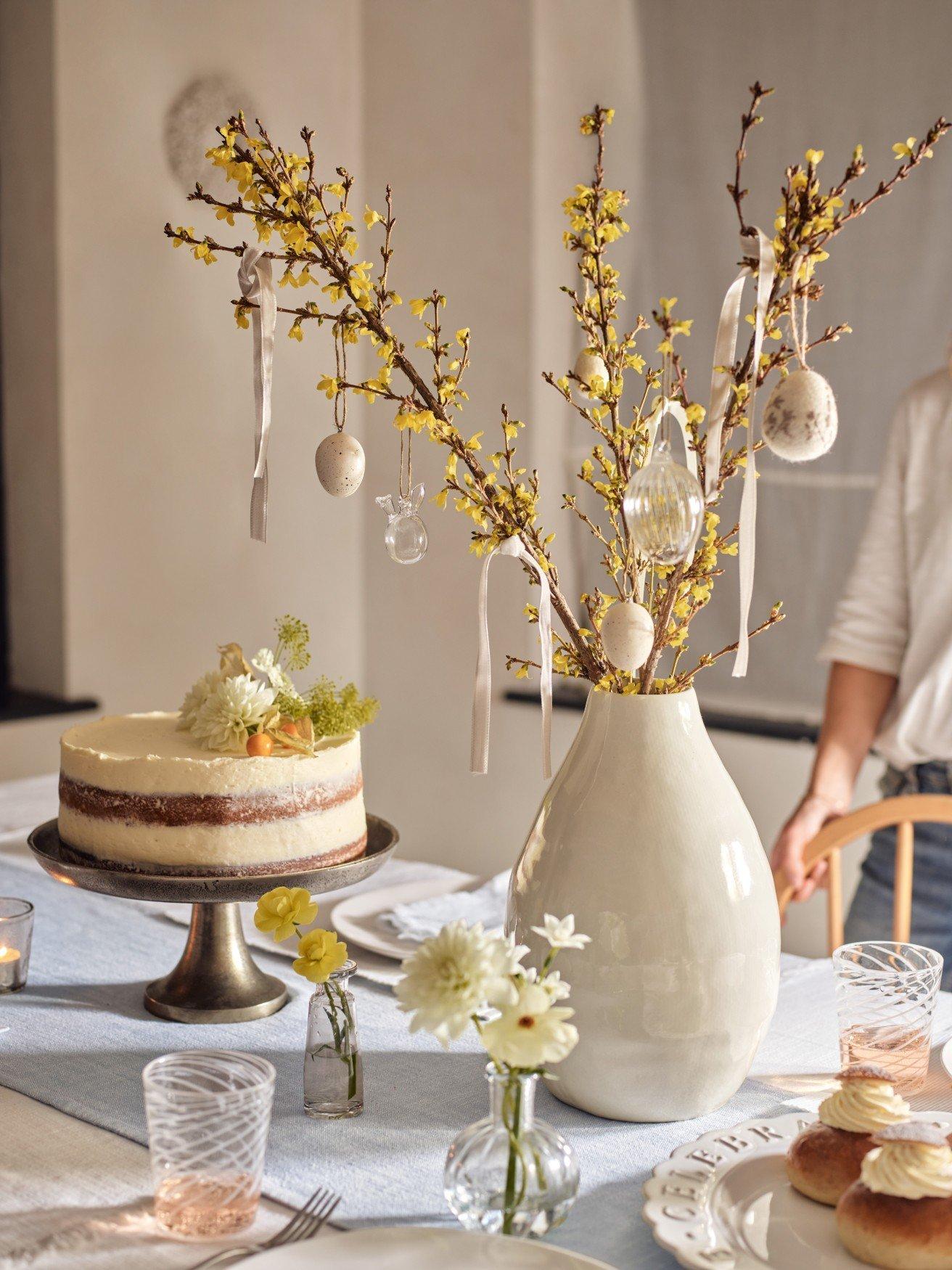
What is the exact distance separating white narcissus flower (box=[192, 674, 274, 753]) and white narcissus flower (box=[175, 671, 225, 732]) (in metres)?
0.02

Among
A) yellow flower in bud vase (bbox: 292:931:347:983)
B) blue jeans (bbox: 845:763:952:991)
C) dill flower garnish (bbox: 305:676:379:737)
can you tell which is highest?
dill flower garnish (bbox: 305:676:379:737)

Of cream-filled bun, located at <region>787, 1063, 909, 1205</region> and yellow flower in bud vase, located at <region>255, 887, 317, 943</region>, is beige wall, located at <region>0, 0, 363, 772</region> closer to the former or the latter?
yellow flower in bud vase, located at <region>255, 887, 317, 943</region>

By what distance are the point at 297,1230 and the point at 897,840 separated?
1085 mm

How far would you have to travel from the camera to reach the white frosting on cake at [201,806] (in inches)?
45.4

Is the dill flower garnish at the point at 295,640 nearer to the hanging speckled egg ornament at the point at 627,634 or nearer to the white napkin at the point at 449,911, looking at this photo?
the white napkin at the point at 449,911

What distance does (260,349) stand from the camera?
40.3 inches

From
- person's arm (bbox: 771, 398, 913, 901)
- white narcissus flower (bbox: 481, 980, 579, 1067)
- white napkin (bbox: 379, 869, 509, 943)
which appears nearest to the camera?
white narcissus flower (bbox: 481, 980, 579, 1067)

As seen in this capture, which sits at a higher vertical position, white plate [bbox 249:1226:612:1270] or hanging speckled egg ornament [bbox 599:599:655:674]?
hanging speckled egg ornament [bbox 599:599:655:674]

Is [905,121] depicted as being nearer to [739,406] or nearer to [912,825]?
[912,825]

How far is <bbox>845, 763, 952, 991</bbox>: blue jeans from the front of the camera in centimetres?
175

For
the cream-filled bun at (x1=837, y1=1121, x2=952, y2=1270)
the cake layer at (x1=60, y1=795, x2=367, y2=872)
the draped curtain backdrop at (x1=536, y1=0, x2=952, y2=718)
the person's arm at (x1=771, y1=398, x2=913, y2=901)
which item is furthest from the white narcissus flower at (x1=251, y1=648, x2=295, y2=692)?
the draped curtain backdrop at (x1=536, y1=0, x2=952, y2=718)

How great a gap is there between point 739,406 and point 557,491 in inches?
88.9

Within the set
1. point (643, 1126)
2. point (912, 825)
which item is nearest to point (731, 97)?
point (912, 825)

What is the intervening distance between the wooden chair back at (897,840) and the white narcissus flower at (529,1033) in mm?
934
